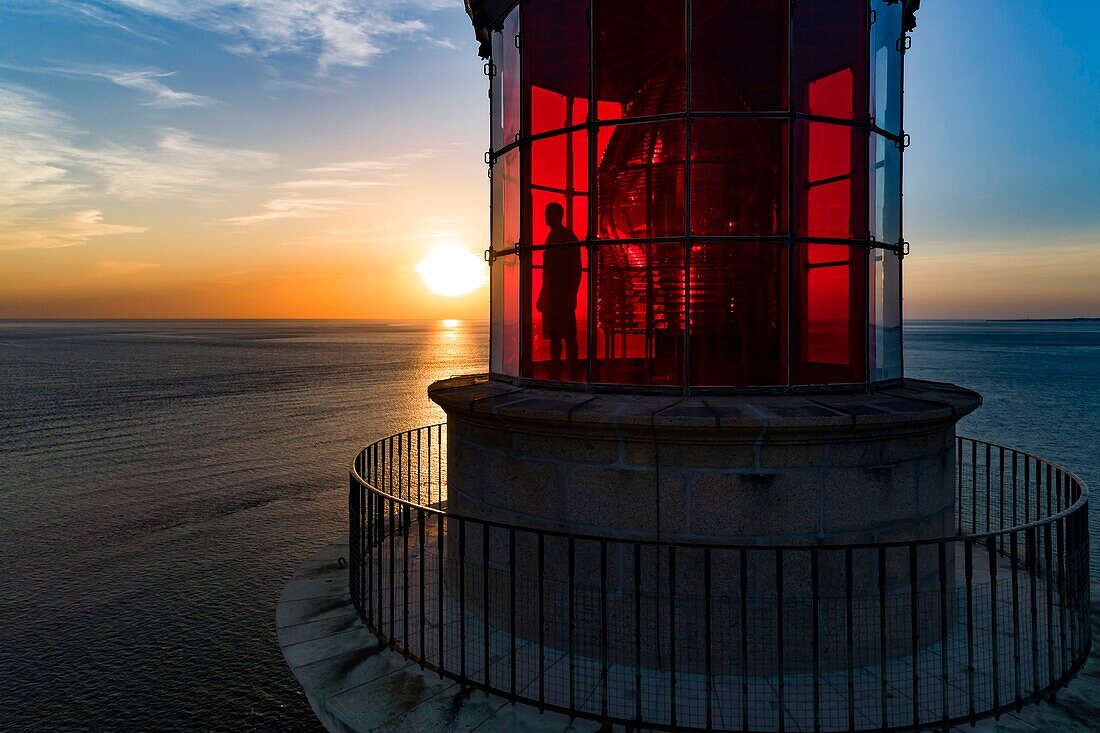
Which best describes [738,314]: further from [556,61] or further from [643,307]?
[556,61]

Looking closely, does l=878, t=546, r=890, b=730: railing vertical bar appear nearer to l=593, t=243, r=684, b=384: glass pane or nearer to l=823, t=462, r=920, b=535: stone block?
l=823, t=462, r=920, b=535: stone block

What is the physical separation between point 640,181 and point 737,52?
1.77 metres

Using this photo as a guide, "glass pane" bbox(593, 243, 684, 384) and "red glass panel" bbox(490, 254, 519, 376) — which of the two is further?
"red glass panel" bbox(490, 254, 519, 376)

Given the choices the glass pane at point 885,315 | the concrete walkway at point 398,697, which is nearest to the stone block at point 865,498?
the glass pane at point 885,315

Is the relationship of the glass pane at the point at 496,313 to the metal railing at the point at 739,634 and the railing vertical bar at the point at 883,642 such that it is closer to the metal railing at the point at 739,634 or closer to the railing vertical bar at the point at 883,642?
the metal railing at the point at 739,634

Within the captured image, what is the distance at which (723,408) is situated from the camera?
5.57 metres

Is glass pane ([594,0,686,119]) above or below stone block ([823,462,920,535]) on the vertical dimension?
above

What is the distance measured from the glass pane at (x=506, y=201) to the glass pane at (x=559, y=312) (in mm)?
621

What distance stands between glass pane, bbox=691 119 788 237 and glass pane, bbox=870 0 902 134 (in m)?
1.11

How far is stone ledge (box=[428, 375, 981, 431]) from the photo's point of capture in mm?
5262

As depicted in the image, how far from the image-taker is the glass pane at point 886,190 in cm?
681

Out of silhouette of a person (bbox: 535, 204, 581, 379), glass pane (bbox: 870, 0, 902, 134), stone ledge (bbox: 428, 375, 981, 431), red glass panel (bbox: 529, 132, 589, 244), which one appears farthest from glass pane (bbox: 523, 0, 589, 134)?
stone ledge (bbox: 428, 375, 981, 431)

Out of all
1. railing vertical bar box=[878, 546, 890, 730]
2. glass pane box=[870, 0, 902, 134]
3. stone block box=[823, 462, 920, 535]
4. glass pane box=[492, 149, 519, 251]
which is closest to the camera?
railing vertical bar box=[878, 546, 890, 730]

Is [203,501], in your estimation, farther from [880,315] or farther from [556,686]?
[880,315]
